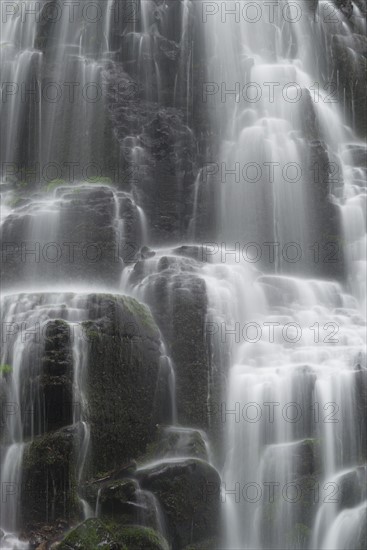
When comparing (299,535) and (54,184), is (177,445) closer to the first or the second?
(299,535)

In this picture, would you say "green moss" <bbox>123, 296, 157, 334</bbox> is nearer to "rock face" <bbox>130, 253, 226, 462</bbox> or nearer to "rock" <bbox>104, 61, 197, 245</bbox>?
"rock face" <bbox>130, 253, 226, 462</bbox>

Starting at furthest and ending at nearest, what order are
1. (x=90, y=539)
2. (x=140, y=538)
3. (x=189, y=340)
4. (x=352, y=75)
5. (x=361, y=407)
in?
(x=352, y=75) → (x=189, y=340) → (x=361, y=407) → (x=140, y=538) → (x=90, y=539)

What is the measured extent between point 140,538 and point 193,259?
689 cm

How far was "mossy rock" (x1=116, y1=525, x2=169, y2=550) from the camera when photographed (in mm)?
8961

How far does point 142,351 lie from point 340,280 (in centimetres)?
711

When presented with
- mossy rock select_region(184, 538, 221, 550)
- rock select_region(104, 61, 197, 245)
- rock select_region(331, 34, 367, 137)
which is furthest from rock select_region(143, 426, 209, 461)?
rock select_region(331, 34, 367, 137)

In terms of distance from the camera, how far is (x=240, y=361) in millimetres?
12859

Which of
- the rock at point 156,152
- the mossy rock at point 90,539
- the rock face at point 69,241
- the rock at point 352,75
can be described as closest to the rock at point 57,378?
the mossy rock at point 90,539

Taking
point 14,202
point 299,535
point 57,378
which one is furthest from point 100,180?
point 299,535

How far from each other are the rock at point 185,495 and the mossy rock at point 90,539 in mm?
1159

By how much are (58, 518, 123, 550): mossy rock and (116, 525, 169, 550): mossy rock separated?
205mm

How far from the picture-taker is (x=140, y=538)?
9047 millimetres

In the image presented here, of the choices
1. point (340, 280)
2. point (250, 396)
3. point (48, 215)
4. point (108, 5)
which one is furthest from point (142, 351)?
point (108, 5)

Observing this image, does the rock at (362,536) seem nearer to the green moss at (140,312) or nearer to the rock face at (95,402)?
the rock face at (95,402)
